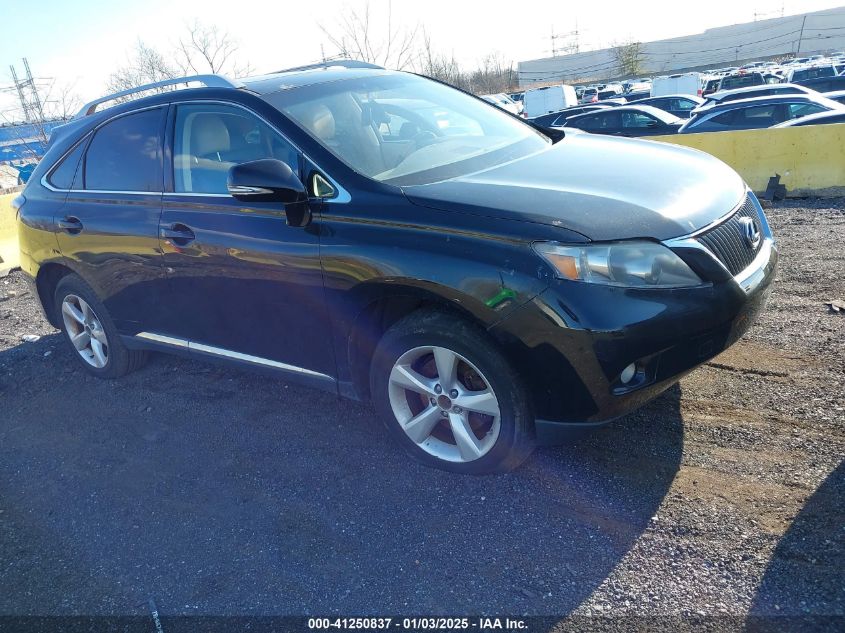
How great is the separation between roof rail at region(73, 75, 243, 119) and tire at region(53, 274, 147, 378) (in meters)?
1.22

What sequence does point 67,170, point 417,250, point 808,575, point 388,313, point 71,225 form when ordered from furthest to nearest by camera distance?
point 67,170, point 71,225, point 388,313, point 417,250, point 808,575

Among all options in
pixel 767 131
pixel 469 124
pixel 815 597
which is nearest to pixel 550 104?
pixel 767 131

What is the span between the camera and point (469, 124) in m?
3.96

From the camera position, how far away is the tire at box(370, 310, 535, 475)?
9.14ft

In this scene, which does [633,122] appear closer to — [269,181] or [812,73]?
[269,181]

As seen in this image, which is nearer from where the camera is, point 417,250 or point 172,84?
point 417,250

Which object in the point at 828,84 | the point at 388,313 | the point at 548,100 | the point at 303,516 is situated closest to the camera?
the point at 303,516

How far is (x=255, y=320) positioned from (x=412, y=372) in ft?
3.30

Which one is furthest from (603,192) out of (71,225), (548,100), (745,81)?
(548,100)

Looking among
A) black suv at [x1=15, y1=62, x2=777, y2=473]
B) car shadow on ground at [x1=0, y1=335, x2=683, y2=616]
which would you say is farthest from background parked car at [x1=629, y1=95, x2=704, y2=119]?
car shadow on ground at [x1=0, y1=335, x2=683, y2=616]

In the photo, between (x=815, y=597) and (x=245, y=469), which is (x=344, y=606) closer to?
(x=245, y=469)

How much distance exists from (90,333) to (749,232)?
434 cm

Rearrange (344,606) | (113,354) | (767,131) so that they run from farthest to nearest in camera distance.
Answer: (767,131) < (113,354) < (344,606)

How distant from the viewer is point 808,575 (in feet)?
7.48
